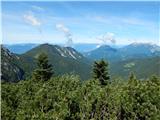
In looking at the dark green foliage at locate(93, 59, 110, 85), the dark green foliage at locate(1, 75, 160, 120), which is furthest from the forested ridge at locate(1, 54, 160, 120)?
the dark green foliage at locate(93, 59, 110, 85)

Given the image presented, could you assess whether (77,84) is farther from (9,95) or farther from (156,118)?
(156,118)

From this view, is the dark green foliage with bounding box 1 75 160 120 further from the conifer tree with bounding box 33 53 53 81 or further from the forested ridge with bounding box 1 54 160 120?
the conifer tree with bounding box 33 53 53 81

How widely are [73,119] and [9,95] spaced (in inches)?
554

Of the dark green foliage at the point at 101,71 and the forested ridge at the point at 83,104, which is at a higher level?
the dark green foliage at the point at 101,71

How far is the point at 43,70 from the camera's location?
96062mm

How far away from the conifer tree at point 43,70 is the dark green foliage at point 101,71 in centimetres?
1330

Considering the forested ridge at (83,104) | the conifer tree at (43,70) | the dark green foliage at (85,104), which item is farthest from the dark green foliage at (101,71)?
the dark green foliage at (85,104)

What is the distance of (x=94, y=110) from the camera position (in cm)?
5044

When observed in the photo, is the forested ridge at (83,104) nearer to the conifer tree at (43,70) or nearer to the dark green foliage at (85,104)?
the dark green foliage at (85,104)

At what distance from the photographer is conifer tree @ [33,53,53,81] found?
94.8 metres

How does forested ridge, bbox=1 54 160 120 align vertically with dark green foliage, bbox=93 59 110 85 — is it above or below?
below

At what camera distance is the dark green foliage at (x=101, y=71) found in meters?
90.8

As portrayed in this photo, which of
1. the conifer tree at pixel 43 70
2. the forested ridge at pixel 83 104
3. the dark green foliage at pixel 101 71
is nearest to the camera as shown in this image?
the forested ridge at pixel 83 104

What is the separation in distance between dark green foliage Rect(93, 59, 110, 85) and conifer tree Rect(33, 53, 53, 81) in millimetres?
13298
